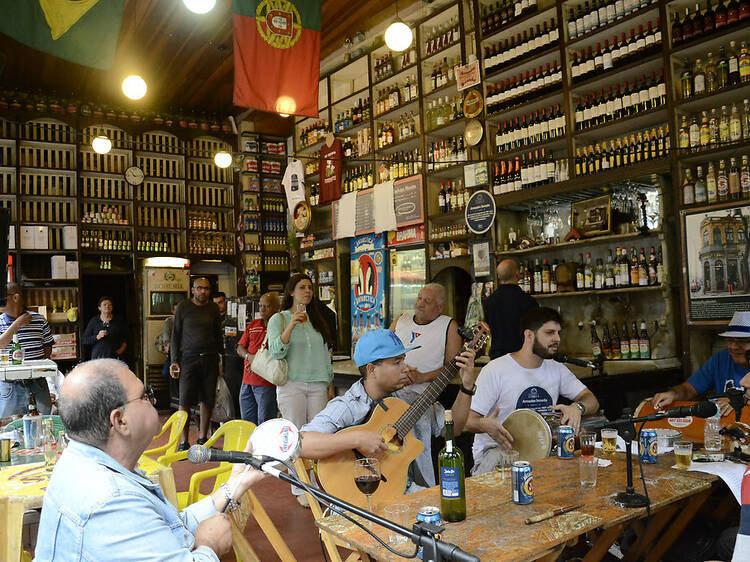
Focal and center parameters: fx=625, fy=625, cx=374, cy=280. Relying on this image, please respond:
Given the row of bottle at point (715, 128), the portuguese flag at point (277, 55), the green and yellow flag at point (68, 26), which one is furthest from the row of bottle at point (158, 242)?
the row of bottle at point (715, 128)

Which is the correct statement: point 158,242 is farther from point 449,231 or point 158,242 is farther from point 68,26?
point 68,26

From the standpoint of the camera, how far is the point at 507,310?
5.34 metres

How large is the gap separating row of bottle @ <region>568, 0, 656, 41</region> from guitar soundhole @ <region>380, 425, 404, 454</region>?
15.2 ft

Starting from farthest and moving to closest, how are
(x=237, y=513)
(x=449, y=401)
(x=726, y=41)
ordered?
1. (x=726, y=41)
2. (x=449, y=401)
3. (x=237, y=513)

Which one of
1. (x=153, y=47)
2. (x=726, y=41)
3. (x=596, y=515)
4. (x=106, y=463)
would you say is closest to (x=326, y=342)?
(x=596, y=515)

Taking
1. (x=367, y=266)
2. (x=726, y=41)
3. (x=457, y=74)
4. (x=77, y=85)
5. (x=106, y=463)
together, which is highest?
(x=77, y=85)

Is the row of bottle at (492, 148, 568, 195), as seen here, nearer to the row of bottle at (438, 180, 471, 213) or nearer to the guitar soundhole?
the row of bottle at (438, 180, 471, 213)

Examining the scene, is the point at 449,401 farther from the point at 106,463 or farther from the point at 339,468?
the point at 106,463

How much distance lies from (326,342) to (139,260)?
668 centimetres

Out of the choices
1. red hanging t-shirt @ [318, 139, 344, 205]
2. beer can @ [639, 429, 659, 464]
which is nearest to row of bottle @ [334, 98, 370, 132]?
red hanging t-shirt @ [318, 139, 344, 205]

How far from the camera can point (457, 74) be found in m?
7.07

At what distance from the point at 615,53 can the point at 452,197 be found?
96.0 inches

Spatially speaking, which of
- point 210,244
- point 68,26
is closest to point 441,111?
point 68,26

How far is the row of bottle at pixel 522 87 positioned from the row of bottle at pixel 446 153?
64cm
